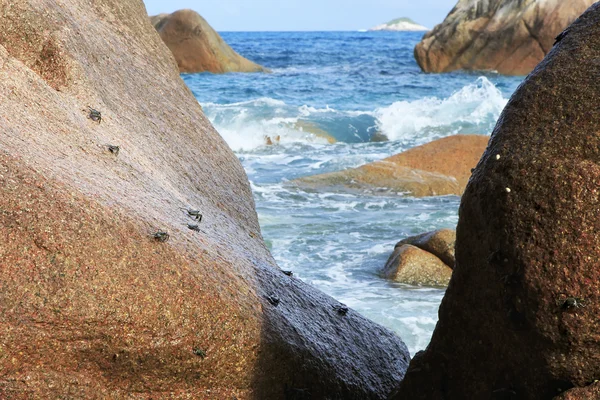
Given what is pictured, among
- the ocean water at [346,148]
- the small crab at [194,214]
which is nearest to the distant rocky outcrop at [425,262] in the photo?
the ocean water at [346,148]

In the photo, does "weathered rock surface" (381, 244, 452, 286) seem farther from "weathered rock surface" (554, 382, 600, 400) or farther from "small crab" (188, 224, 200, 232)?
"weathered rock surface" (554, 382, 600, 400)

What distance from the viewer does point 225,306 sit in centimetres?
274

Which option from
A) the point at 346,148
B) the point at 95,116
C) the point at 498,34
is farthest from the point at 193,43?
the point at 95,116

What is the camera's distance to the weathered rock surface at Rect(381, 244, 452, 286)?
7.25 metres

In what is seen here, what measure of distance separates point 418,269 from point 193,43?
22104 millimetres

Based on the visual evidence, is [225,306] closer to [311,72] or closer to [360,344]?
[360,344]

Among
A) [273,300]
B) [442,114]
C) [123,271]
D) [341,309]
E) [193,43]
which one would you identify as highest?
[123,271]

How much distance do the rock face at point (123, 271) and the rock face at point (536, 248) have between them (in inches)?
26.6

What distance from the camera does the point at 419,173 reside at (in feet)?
36.4

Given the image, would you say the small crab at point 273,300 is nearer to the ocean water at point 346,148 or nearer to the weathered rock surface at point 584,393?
the weathered rock surface at point 584,393

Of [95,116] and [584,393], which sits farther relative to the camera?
[95,116]

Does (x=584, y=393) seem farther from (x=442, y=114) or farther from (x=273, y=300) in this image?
(x=442, y=114)

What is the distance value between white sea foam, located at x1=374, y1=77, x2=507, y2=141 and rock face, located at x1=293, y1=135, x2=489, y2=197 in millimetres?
5268

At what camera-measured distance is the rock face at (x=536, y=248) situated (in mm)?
2383
